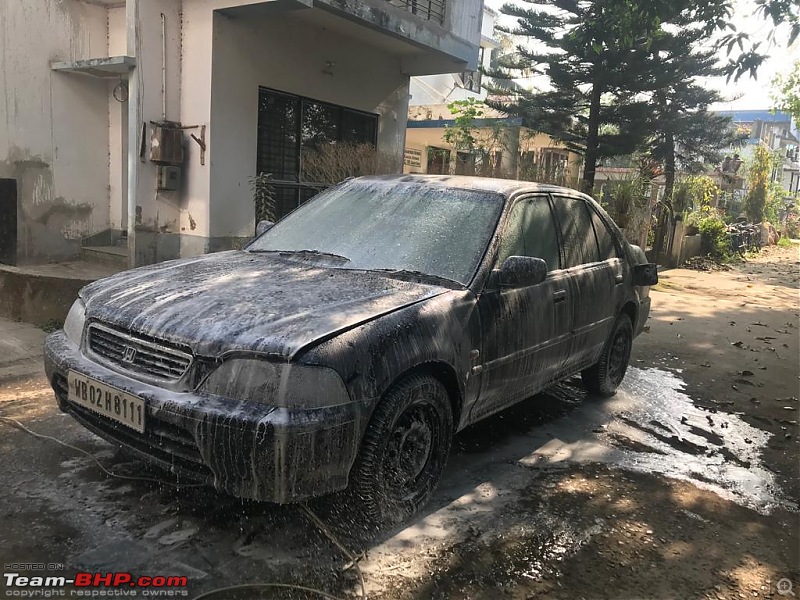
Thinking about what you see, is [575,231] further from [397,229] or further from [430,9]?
[430,9]

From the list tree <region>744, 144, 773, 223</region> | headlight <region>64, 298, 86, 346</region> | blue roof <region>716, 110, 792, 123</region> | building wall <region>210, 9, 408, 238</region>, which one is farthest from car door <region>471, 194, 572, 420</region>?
blue roof <region>716, 110, 792, 123</region>

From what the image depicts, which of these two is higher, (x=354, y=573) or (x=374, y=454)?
(x=374, y=454)

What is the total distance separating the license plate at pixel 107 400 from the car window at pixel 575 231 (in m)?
2.87

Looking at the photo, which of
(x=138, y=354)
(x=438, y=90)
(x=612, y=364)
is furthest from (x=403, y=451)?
(x=438, y=90)

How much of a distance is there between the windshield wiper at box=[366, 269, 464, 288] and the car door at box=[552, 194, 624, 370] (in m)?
1.25

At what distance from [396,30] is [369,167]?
6.21 feet

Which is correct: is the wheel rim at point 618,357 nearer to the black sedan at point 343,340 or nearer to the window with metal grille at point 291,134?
the black sedan at point 343,340

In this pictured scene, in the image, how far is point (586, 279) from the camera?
4.48 metres

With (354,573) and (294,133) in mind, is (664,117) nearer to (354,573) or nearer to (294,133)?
(294,133)

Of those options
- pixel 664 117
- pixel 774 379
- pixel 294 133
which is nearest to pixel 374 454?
pixel 774 379

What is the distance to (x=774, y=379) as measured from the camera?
6316mm

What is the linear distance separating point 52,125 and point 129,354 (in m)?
6.35

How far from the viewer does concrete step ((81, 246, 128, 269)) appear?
773cm

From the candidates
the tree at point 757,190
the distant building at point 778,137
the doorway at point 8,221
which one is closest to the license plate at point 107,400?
the doorway at point 8,221
